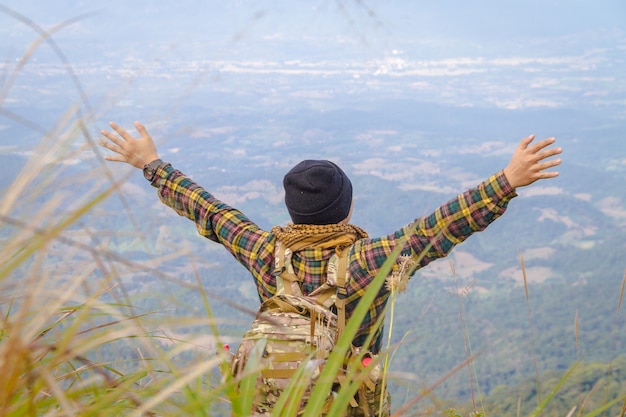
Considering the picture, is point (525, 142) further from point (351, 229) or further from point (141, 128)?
point (141, 128)

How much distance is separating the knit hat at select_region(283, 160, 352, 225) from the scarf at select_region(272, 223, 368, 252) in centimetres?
3

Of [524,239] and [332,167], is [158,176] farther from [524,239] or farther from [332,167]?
[524,239]

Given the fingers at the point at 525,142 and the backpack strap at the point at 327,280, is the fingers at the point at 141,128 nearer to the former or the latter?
the backpack strap at the point at 327,280

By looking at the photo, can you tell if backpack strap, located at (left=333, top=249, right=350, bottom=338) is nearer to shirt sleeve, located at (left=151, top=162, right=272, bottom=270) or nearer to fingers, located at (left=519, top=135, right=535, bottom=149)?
shirt sleeve, located at (left=151, top=162, right=272, bottom=270)

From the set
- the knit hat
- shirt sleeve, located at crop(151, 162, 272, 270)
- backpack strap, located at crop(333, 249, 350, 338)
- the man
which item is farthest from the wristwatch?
backpack strap, located at crop(333, 249, 350, 338)

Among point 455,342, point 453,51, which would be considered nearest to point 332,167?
point 455,342

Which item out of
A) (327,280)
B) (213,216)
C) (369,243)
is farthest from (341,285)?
(213,216)

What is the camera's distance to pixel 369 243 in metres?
1.78

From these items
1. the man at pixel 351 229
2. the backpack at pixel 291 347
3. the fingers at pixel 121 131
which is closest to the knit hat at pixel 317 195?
the man at pixel 351 229

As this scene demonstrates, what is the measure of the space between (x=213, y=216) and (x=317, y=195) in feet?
1.24

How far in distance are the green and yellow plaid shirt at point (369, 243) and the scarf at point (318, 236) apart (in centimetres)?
2

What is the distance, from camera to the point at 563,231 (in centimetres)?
8756

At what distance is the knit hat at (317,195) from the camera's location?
6.08 feet

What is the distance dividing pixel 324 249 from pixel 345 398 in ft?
3.25
